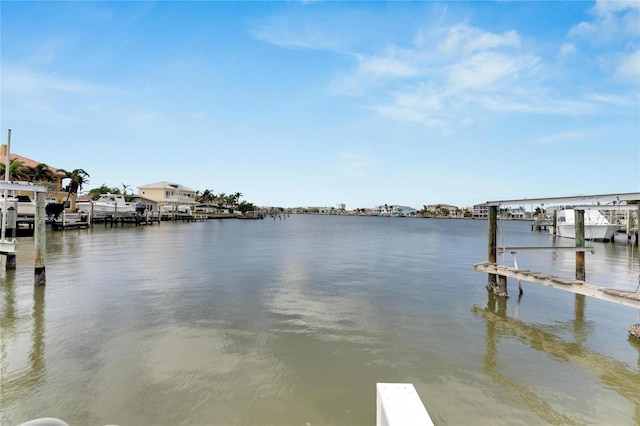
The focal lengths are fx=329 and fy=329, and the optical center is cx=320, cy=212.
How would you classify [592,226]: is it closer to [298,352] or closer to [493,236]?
[493,236]

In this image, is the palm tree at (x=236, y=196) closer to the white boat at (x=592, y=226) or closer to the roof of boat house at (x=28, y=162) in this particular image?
the roof of boat house at (x=28, y=162)

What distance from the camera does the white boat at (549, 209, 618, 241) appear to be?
46.6m

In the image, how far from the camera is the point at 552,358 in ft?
27.3

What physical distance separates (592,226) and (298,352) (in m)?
54.9

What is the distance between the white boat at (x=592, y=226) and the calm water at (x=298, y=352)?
40.3 m

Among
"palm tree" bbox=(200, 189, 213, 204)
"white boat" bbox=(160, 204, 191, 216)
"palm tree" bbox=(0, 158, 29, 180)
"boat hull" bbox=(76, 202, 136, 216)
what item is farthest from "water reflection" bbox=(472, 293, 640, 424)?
"palm tree" bbox=(200, 189, 213, 204)

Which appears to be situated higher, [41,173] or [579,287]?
[41,173]

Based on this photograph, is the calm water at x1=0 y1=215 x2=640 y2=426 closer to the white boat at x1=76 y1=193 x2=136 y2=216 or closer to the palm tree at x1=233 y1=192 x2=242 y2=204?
the white boat at x1=76 y1=193 x2=136 y2=216

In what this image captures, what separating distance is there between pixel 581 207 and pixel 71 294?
70.7ft

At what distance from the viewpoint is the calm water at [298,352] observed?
6031 mm

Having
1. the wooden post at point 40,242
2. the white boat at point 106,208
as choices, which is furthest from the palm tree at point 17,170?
the wooden post at point 40,242

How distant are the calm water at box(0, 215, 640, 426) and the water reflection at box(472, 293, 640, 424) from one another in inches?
1.7

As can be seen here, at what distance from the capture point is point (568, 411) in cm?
616

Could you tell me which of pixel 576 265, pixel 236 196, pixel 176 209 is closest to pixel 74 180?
pixel 176 209
